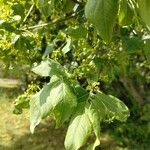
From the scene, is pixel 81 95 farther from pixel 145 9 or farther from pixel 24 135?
pixel 24 135

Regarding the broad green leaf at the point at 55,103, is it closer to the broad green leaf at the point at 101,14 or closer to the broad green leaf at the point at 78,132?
the broad green leaf at the point at 78,132

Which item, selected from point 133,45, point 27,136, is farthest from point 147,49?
point 27,136

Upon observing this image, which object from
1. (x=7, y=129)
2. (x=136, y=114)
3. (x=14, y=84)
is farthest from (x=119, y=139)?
(x=14, y=84)

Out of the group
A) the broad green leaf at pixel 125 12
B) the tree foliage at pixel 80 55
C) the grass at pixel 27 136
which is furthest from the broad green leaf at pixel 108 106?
the grass at pixel 27 136

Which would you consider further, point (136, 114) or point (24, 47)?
point (136, 114)

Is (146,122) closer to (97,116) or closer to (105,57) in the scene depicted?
(105,57)
